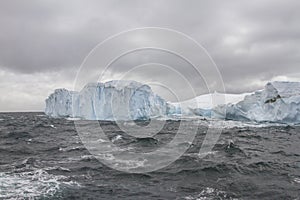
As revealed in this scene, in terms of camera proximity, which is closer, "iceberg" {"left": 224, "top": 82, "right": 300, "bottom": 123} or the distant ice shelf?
"iceberg" {"left": 224, "top": 82, "right": 300, "bottom": 123}

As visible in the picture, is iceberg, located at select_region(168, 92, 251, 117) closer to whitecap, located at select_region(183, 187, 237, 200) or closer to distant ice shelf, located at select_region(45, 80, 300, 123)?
distant ice shelf, located at select_region(45, 80, 300, 123)

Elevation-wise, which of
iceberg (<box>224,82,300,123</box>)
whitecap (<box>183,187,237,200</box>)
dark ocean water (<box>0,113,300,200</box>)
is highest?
iceberg (<box>224,82,300,123</box>)

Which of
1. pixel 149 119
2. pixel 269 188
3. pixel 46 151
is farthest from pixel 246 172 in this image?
pixel 149 119

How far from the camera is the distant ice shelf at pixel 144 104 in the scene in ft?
157

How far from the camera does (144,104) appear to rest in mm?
59531

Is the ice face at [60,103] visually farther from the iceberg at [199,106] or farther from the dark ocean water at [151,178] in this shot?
the dark ocean water at [151,178]

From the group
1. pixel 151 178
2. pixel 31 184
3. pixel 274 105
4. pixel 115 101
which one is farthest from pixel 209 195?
pixel 115 101

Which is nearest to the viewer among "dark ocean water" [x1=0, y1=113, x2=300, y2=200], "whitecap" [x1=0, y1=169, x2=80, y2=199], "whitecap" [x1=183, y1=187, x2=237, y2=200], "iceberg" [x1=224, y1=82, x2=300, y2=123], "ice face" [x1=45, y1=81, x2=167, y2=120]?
"whitecap" [x1=0, y1=169, x2=80, y2=199]

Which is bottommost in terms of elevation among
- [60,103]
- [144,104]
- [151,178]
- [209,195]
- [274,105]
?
[209,195]

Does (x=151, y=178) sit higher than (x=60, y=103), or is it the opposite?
(x=60, y=103)

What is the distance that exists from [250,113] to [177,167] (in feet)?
132

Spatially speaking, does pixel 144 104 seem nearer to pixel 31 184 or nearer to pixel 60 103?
pixel 60 103

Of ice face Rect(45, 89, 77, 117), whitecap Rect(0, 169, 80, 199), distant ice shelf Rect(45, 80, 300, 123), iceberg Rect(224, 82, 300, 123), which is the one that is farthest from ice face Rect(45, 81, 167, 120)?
whitecap Rect(0, 169, 80, 199)

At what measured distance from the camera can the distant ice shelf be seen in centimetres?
4784
